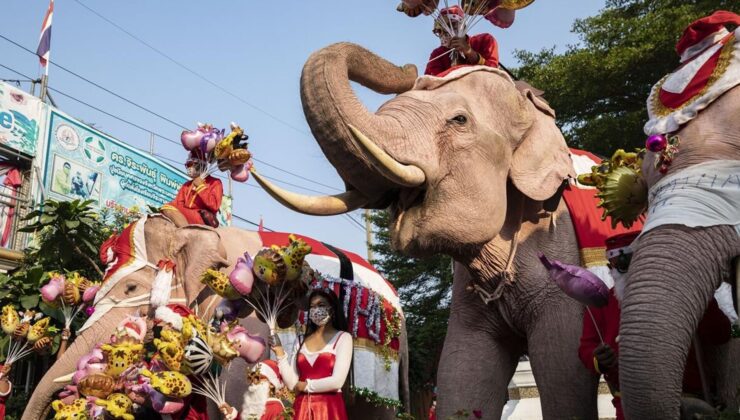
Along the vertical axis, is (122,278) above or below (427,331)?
below

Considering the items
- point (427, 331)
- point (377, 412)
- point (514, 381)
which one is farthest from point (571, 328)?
point (427, 331)

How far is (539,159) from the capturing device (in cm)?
378

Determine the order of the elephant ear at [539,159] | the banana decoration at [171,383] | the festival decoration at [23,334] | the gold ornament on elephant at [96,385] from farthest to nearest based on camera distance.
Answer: the festival decoration at [23,334] < the gold ornament on elephant at [96,385] < the banana decoration at [171,383] < the elephant ear at [539,159]

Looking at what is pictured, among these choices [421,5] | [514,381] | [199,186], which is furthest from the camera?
[514,381]

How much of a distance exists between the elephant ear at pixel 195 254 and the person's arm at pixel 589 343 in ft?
11.2

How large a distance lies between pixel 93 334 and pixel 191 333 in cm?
184

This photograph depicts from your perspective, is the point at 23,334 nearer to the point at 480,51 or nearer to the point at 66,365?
the point at 66,365

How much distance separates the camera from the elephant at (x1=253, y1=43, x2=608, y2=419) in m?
3.28

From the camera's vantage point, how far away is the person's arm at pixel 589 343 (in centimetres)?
332

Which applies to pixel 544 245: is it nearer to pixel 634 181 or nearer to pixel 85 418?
pixel 634 181

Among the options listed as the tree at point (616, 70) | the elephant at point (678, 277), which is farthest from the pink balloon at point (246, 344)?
the tree at point (616, 70)

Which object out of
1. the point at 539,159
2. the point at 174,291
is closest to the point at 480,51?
the point at 539,159

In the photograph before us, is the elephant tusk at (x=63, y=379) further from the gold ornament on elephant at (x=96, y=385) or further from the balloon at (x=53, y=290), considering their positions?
the balloon at (x=53, y=290)

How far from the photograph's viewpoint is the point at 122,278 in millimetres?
6344
